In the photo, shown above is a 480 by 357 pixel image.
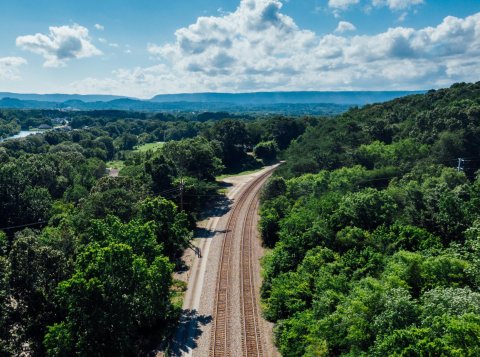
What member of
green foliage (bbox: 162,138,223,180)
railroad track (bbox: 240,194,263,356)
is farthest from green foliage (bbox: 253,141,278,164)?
railroad track (bbox: 240,194,263,356)

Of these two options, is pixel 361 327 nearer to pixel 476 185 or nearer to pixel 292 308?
pixel 292 308

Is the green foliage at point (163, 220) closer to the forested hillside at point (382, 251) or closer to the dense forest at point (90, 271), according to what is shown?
the dense forest at point (90, 271)

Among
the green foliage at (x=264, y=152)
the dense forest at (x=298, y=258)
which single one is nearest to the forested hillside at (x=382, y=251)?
the dense forest at (x=298, y=258)

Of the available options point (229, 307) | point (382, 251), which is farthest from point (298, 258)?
point (382, 251)

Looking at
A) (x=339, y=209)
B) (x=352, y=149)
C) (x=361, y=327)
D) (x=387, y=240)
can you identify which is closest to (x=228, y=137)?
(x=352, y=149)

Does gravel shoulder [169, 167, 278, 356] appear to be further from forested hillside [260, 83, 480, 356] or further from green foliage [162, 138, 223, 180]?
green foliage [162, 138, 223, 180]

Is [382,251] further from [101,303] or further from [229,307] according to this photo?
[101,303]
